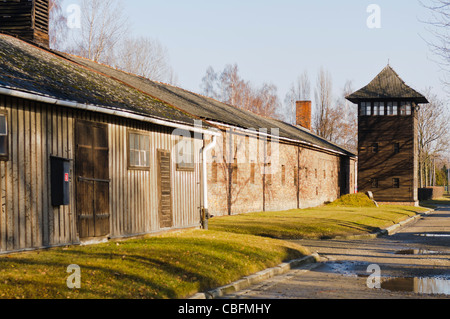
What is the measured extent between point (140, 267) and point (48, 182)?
124 inches

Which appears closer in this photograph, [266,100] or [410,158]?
[410,158]

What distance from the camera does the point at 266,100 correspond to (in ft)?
271

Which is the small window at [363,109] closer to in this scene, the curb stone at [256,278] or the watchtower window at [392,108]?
the watchtower window at [392,108]

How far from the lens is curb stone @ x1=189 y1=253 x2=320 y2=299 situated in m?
9.46

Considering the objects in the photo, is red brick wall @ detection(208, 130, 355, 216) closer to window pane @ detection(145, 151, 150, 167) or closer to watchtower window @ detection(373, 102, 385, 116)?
watchtower window @ detection(373, 102, 385, 116)

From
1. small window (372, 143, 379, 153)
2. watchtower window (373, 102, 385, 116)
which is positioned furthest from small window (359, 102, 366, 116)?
small window (372, 143, 379, 153)

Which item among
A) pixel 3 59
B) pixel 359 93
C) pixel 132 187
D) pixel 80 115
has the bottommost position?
pixel 132 187

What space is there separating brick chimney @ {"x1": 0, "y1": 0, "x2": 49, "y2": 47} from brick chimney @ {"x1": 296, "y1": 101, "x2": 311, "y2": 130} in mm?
44186

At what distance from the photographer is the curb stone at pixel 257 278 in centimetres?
946
